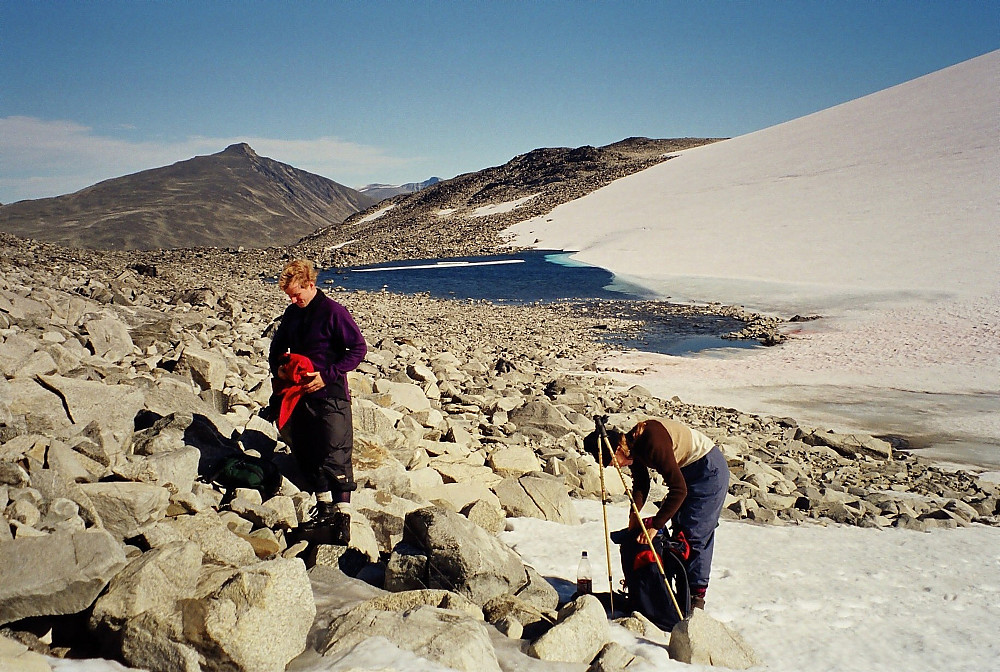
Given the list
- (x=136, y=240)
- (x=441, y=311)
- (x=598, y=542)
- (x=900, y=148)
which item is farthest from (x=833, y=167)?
(x=136, y=240)

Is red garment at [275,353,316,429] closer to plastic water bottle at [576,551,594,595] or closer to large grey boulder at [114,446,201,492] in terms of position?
large grey boulder at [114,446,201,492]

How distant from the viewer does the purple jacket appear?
4.21m

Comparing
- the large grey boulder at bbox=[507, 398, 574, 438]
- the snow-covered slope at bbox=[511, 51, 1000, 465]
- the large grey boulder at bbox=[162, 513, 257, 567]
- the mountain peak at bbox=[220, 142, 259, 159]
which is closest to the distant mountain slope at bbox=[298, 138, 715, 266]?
the snow-covered slope at bbox=[511, 51, 1000, 465]

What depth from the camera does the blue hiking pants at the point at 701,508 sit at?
3875 millimetres

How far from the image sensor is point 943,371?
12969mm

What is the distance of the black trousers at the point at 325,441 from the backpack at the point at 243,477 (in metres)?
0.26

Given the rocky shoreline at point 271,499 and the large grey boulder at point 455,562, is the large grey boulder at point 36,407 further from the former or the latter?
the large grey boulder at point 455,562

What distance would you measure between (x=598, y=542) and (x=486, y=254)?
138 feet

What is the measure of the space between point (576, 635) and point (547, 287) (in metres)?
25.8

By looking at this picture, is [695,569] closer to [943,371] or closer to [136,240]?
[943,371]

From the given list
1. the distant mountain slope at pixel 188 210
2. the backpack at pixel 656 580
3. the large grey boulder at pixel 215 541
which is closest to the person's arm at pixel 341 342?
the large grey boulder at pixel 215 541

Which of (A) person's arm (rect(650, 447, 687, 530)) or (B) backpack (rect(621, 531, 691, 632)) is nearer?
(A) person's arm (rect(650, 447, 687, 530))

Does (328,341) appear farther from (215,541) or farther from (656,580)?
(656,580)

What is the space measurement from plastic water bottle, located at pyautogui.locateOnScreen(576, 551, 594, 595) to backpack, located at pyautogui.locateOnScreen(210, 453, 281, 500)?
6.49 ft
